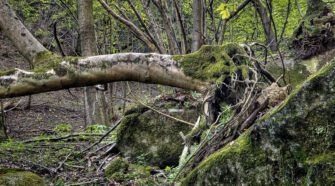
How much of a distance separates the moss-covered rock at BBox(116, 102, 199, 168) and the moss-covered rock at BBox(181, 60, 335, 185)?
106 inches

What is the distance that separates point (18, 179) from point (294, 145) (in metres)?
3.33

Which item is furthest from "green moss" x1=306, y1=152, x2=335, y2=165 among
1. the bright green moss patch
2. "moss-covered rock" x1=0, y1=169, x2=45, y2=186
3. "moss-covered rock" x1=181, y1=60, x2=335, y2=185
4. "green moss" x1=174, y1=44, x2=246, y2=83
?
"moss-covered rock" x1=0, y1=169, x2=45, y2=186

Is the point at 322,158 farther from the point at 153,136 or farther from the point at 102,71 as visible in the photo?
the point at 153,136

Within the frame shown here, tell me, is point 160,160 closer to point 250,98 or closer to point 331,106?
point 250,98

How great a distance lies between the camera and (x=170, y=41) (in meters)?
8.19

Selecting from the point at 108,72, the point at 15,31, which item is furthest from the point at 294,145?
the point at 15,31

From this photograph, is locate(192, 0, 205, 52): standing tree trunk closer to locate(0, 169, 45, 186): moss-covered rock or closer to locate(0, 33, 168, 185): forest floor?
locate(0, 33, 168, 185): forest floor

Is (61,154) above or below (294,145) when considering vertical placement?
below

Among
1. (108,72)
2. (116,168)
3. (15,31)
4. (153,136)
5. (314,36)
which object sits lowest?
(116,168)

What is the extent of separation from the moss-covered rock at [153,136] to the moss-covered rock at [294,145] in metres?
2.69

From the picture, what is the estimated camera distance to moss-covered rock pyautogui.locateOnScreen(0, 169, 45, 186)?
14.9 ft

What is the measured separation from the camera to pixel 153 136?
5.80 meters

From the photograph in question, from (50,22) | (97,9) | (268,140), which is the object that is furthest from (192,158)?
(50,22)

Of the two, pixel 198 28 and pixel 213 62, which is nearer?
pixel 213 62
